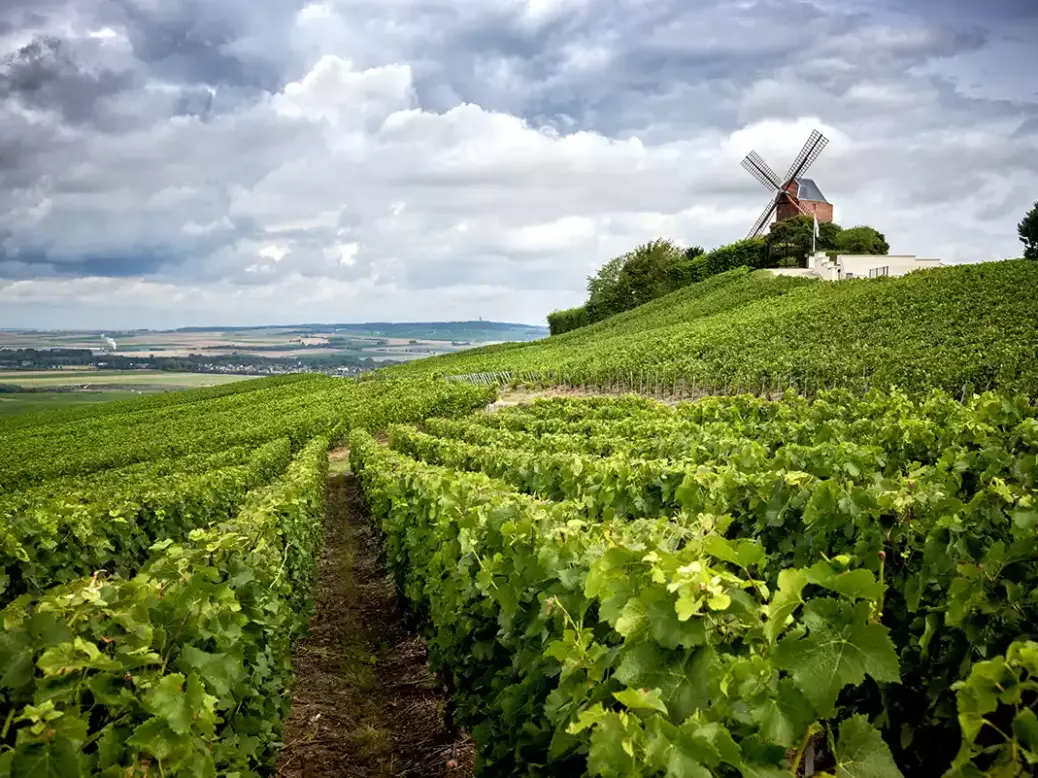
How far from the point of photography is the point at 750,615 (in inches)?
105

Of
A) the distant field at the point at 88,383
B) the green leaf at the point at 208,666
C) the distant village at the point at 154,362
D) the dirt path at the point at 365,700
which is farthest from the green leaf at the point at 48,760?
the distant village at the point at 154,362

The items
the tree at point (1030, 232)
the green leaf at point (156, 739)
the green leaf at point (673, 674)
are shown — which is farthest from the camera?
the tree at point (1030, 232)

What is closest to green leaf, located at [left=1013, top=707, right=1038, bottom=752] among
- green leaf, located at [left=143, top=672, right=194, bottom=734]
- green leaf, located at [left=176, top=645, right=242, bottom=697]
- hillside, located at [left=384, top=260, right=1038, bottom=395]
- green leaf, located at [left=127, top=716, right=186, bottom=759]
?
green leaf, located at [left=143, top=672, right=194, bottom=734]

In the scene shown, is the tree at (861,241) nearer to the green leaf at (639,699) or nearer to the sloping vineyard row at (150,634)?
the sloping vineyard row at (150,634)

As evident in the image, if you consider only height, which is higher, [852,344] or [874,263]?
[874,263]

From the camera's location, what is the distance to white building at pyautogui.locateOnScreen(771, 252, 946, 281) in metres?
66.8

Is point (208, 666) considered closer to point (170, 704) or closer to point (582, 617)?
point (170, 704)

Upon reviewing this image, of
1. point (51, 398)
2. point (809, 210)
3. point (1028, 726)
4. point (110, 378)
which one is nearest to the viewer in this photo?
point (1028, 726)

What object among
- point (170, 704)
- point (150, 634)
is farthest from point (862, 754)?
point (150, 634)

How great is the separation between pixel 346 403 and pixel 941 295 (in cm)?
3307

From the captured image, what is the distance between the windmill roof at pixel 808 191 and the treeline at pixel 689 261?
18.2 feet

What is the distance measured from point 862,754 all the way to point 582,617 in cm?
138

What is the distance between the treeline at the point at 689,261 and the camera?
248 feet

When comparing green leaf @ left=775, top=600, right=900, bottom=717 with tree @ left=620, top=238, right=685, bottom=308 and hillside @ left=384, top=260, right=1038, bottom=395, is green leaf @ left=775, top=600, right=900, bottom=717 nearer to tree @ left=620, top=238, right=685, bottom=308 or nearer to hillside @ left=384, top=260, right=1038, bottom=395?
hillside @ left=384, top=260, right=1038, bottom=395
